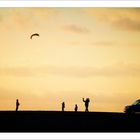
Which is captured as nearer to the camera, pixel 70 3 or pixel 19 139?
pixel 19 139

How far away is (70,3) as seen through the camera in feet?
94.9

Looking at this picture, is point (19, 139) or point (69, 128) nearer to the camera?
point (19, 139)

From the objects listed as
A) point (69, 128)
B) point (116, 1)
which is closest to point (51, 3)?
point (116, 1)

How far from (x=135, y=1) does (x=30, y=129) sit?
8.32 metres

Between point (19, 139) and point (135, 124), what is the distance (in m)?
8.43

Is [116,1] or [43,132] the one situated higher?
[116,1]

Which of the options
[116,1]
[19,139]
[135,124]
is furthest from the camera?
[135,124]

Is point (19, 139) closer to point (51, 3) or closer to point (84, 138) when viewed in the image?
point (84, 138)

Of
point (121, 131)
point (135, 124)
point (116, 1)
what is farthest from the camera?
point (135, 124)

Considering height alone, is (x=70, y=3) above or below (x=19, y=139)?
above

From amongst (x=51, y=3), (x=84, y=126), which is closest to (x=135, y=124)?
(x=84, y=126)

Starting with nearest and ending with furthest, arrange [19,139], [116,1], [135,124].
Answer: [19,139]
[116,1]
[135,124]

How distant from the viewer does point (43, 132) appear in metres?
26.9

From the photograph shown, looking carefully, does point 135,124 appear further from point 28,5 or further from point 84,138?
point 28,5
